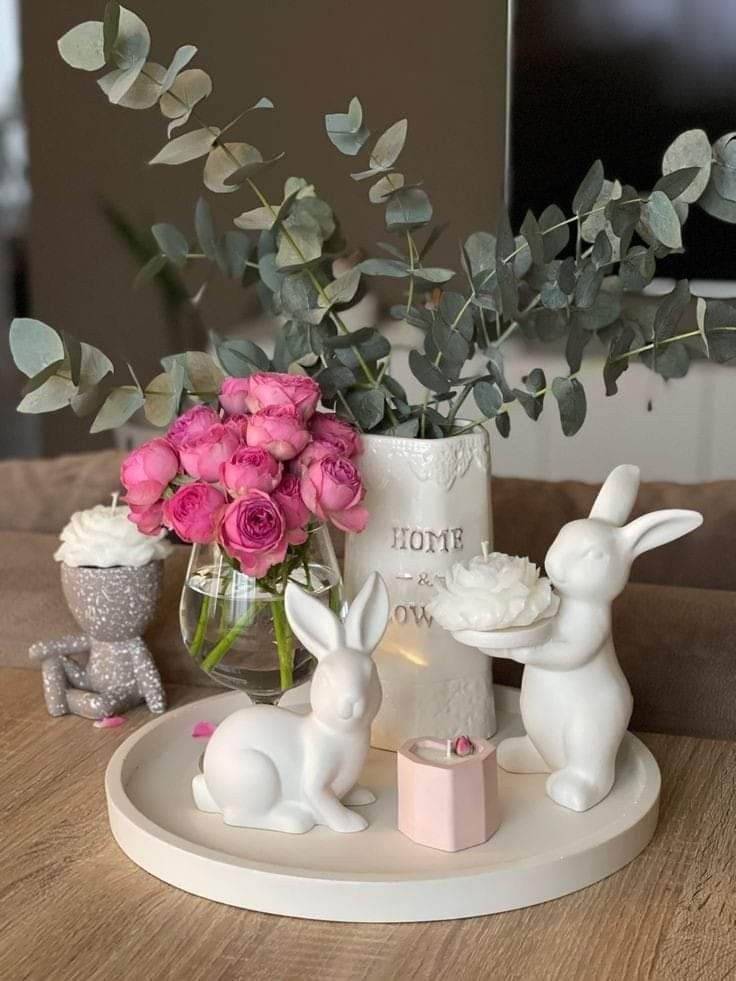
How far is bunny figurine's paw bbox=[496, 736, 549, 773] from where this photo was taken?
963 mm

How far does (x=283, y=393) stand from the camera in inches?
35.0

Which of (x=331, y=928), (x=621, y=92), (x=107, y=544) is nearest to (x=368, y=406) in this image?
(x=107, y=544)

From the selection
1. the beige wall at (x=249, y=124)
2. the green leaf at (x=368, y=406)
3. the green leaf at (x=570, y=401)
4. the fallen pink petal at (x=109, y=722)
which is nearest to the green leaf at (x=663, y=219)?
the green leaf at (x=570, y=401)

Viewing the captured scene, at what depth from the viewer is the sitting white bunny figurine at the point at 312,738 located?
2.74 feet

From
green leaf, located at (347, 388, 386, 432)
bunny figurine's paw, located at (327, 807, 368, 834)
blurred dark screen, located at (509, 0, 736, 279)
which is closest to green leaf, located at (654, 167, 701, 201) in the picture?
green leaf, located at (347, 388, 386, 432)

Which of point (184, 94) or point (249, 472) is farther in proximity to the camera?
point (184, 94)

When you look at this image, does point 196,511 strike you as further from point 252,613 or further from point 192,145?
point 192,145

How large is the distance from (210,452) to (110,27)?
0.94 feet

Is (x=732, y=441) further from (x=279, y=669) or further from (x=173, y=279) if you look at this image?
(x=279, y=669)

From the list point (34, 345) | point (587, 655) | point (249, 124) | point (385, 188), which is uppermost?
point (249, 124)

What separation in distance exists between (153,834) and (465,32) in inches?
95.2

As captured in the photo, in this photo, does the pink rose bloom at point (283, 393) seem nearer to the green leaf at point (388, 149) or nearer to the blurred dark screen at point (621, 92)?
the green leaf at point (388, 149)

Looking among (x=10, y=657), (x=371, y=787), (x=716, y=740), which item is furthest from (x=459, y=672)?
(x=10, y=657)

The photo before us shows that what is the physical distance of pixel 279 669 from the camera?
95cm
